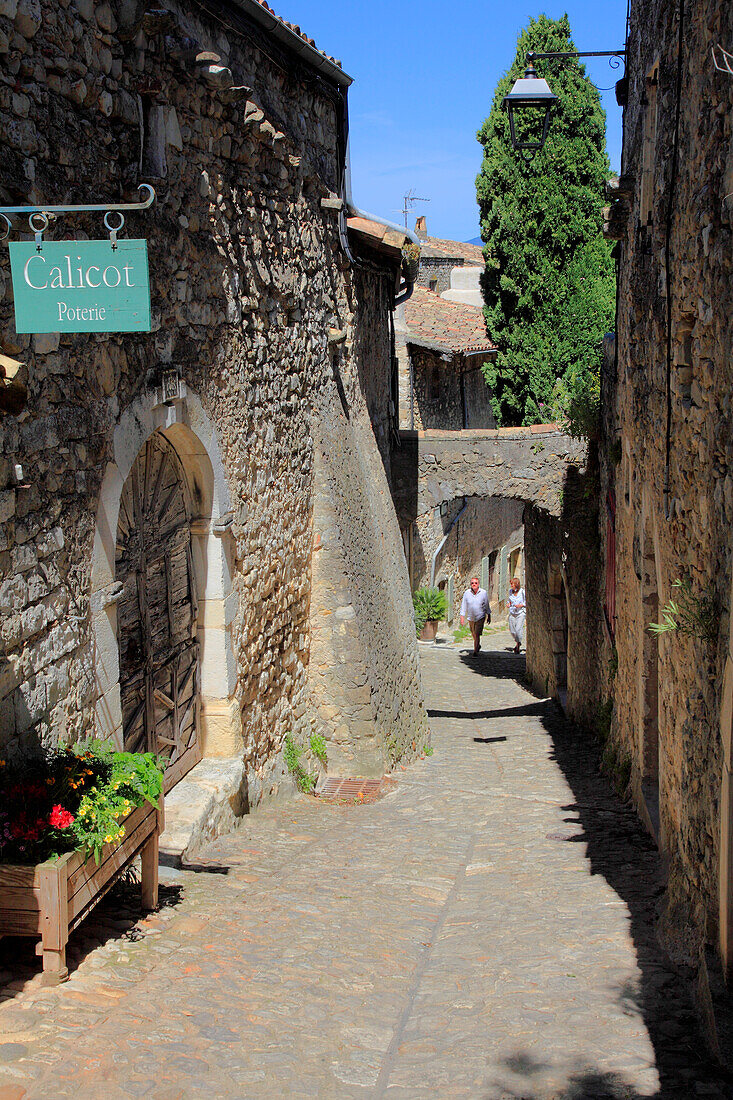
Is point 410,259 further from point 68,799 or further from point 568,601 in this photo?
point 68,799

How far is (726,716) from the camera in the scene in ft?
11.2

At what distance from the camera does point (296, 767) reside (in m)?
7.41

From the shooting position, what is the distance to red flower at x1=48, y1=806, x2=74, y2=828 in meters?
3.52

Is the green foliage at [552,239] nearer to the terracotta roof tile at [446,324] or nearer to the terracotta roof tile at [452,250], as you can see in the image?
the terracotta roof tile at [446,324]

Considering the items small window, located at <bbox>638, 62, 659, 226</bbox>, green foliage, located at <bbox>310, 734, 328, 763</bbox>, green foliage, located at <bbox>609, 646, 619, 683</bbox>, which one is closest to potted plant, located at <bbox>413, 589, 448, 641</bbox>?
green foliage, located at <bbox>609, 646, 619, 683</bbox>

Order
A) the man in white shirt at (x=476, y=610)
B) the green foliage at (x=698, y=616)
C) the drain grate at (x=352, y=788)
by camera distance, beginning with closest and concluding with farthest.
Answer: the green foliage at (x=698, y=616), the drain grate at (x=352, y=788), the man in white shirt at (x=476, y=610)

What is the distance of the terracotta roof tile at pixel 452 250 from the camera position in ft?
95.9

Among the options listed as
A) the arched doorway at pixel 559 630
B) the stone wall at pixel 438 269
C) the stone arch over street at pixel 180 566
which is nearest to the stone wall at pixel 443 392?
the arched doorway at pixel 559 630

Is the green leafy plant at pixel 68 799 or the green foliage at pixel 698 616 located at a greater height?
the green foliage at pixel 698 616

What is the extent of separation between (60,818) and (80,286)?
1929 millimetres

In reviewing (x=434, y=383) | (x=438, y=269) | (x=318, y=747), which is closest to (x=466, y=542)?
(x=434, y=383)

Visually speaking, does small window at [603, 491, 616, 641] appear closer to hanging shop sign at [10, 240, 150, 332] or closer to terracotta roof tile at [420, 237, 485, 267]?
hanging shop sign at [10, 240, 150, 332]

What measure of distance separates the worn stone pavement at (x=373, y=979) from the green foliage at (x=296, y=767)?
68cm

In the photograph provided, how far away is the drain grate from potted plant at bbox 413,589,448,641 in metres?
10.6
